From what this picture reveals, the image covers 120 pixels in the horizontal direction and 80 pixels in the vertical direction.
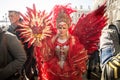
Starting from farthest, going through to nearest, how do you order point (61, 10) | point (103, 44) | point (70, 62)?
point (61, 10) < point (70, 62) < point (103, 44)

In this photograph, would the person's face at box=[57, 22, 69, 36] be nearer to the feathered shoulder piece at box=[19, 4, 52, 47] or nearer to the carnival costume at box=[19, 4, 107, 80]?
the carnival costume at box=[19, 4, 107, 80]

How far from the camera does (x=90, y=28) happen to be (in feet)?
16.7

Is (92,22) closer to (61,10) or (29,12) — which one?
(61,10)

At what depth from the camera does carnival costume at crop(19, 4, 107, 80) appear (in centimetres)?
465

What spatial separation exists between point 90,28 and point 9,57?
7.34ft

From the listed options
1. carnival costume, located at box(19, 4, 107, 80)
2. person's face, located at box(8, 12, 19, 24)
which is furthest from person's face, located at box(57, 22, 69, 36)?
person's face, located at box(8, 12, 19, 24)

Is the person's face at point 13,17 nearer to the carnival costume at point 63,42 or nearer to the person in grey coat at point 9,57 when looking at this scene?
the carnival costume at point 63,42

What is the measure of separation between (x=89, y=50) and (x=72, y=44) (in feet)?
1.58

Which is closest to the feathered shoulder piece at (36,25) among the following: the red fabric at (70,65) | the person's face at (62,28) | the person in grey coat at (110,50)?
the person's face at (62,28)

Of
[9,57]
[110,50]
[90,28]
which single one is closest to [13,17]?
[90,28]

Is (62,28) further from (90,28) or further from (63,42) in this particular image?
(90,28)

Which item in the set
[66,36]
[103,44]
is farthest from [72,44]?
[103,44]

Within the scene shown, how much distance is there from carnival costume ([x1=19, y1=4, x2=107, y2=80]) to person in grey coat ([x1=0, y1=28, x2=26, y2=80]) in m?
1.54

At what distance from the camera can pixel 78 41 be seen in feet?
15.9
